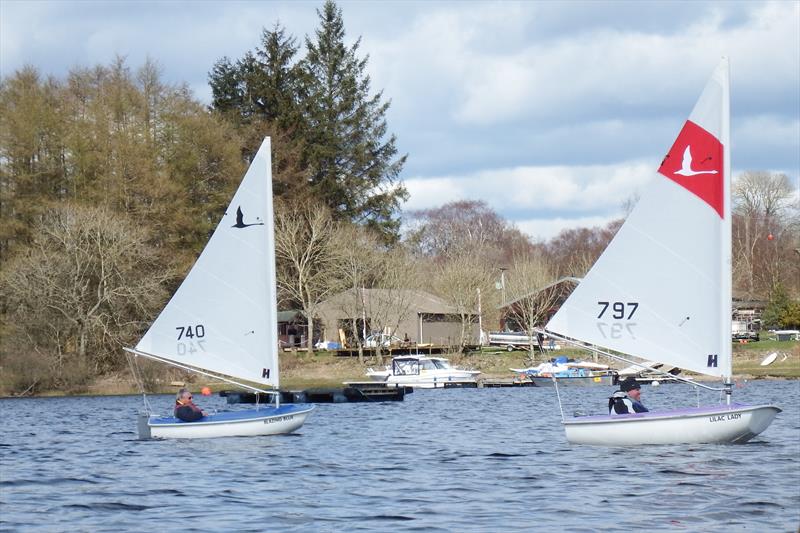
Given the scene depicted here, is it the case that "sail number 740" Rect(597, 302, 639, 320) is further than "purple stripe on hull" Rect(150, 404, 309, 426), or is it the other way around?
"purple stripe on hull" Rect(150, 404, 309, 426)

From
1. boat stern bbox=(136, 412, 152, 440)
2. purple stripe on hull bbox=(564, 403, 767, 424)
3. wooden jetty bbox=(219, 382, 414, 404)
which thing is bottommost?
wooden jetty bbox=(219, 382, 414, 404)

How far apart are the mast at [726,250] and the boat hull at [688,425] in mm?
588

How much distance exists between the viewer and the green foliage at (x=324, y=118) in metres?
84.6

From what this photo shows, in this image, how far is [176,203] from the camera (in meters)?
69.9

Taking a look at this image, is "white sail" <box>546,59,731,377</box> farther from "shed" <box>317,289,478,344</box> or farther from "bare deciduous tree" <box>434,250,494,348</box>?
"bare deciduous tree" <box>434,250,494,348</box>

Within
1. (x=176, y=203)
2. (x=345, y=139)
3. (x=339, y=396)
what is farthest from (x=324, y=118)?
(x=339, y=396)

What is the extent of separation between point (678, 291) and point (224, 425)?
11771mm

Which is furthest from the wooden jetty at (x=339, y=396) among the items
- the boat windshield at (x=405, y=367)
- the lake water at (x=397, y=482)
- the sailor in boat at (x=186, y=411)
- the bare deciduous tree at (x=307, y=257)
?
the sailor in boat at (x=186, y=411)

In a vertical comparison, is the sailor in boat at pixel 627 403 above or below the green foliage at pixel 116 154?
below

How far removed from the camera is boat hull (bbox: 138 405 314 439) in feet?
95.6

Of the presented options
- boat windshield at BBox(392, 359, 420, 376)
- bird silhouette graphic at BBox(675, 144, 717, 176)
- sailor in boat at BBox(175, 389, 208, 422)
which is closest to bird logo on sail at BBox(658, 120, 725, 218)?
bird silhouette graphic at BBox(675, 144, 717, 176)

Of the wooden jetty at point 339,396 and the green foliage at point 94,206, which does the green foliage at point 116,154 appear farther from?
the wooden jetty at point 339,396

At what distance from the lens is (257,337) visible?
29922mm

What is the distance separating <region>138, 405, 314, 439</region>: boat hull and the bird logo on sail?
1180cm
